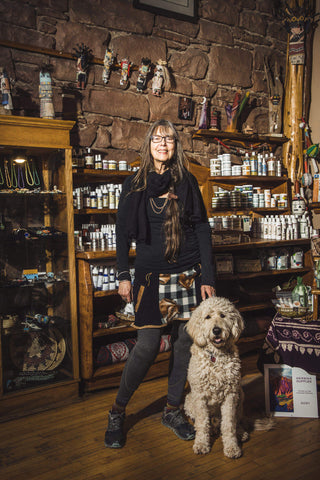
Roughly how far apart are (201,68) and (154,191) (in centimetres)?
245

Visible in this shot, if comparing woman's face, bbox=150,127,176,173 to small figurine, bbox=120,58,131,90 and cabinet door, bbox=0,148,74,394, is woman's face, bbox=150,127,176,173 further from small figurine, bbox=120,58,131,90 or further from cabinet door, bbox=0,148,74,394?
small figurine, bbox=120,58,131,90

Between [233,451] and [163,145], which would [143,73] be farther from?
[233,451]

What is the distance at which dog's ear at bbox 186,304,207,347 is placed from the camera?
2133mm

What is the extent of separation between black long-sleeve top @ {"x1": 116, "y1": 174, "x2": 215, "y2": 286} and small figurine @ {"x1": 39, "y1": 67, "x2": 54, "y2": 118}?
3.20 feet

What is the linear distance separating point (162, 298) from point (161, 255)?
0.24 metres

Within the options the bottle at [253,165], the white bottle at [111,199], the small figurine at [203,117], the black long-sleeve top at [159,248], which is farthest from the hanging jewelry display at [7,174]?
the bottle at [253,165]

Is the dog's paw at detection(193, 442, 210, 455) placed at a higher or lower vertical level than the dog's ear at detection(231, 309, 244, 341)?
lower

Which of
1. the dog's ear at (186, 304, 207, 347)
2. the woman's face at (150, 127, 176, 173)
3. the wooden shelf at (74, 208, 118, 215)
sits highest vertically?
the woman's face at (150, 127, 176, 173)

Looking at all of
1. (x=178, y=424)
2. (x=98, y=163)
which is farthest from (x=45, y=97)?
(x=178, y=424)

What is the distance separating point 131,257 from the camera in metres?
3.17

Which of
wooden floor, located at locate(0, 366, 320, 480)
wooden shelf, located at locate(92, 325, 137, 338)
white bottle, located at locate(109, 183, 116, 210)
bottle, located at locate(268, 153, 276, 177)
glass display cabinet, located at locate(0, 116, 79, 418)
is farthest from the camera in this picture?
bottle, located at locate(268, 153, 276, 177)

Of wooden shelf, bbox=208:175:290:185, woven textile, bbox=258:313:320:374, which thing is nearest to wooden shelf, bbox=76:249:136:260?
woven textile, bbox=258:313:320:374

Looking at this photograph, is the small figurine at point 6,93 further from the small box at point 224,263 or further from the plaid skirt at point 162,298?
the small box at point 224,263

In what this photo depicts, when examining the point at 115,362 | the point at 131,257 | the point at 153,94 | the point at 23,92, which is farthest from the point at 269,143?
the point at 115,362
